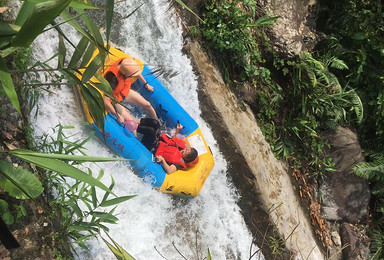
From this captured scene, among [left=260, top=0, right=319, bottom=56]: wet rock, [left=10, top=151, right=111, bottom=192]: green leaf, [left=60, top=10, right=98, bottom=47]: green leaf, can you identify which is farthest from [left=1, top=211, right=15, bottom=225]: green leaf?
[left=260, top=0, right=319, bottom=56]: wet rock

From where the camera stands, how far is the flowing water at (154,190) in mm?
3521

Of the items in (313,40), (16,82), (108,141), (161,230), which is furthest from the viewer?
(313,40)

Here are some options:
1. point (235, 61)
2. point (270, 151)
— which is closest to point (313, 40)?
point (235, 61)

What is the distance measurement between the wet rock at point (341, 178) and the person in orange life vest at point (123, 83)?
2855mm

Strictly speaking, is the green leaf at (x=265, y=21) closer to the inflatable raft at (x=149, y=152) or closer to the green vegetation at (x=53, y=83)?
the inflatable raft at (x=149, y=152)

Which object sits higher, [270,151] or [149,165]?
[149,165]

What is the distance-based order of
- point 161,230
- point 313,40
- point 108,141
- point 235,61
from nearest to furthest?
point 108,141 → point 161,230 → point 235,61 → point 313,40

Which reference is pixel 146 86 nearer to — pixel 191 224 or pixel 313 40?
pixel 191 224

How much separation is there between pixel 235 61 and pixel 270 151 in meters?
1.23

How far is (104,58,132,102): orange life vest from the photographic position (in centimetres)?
368

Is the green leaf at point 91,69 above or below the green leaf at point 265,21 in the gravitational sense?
above

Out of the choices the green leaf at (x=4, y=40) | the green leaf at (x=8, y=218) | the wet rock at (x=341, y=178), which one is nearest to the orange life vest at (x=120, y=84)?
the green leaf at (x=8, y=218)

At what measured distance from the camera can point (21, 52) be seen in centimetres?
300

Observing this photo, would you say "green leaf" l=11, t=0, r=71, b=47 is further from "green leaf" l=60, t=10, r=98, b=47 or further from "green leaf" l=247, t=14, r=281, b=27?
"green leaf" l=247, t=14, r=281, b=27
